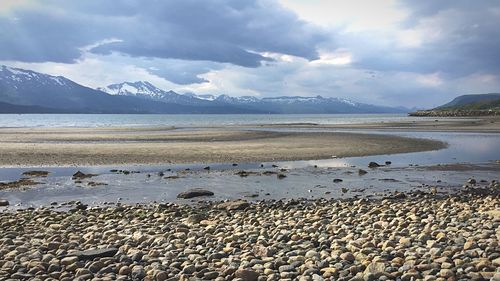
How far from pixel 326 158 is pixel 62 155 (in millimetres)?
22943

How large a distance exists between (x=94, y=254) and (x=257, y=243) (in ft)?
13.4

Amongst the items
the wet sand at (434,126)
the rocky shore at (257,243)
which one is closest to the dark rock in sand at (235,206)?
the rocky shore at (257,243)

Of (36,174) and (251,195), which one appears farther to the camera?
(36,174)

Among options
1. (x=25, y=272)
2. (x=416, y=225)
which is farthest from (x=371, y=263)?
(x=25, y=272)

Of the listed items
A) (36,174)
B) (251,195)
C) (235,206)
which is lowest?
(36,174)

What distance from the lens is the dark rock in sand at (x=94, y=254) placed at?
407 inches

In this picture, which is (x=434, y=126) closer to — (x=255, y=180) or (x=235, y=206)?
(x=255, y=180)

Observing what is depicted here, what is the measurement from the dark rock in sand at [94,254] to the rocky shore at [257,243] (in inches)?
1.0

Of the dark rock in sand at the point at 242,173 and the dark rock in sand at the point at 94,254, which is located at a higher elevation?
the dark rock in sand at the point at 94,254

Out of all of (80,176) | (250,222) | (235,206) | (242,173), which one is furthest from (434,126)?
(250,222)

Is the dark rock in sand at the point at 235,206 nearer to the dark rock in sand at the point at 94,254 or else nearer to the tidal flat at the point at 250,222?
the tidal flat at the point at 250,222

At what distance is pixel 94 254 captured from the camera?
10.5 meters

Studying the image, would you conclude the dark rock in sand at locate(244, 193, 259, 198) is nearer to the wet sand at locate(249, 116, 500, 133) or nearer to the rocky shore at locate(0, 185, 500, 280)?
the rocky shore at locate(0, 185, 500, 280)

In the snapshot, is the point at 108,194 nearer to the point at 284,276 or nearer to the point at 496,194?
the point at 284,276
